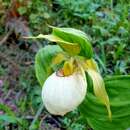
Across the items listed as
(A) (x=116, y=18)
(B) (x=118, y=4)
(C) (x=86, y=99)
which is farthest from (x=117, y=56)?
(C) (x=86, y=99)

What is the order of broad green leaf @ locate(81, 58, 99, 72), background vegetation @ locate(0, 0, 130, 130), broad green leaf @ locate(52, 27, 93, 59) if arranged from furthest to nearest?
background vegetation @ locate(0, 0, 130, 130) → broad green leaf @ locate(81, 58, 99, 72) → broad green leaf @ locate(52, 27, 93, 59)

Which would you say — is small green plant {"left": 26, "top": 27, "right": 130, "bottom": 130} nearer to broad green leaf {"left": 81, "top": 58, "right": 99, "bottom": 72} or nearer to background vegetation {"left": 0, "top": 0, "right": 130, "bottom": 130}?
broad green leaf {"left": 81, "top": 58, "right": 99, "bottom": 72}

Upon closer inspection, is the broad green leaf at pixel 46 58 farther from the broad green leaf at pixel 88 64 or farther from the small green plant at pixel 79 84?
the broad green leaf at pixel 88 64

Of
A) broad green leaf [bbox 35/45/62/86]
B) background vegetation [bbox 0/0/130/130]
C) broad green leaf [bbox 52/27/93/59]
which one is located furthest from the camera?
background vegetation [bbox 0/0/130/130]

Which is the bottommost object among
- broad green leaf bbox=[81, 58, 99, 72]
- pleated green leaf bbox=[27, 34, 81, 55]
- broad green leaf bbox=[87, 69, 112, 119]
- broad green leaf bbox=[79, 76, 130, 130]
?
broad green leaf bbox=[79, 76, 130, 130]

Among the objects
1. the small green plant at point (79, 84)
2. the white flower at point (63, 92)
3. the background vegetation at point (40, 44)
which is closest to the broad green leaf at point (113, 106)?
the small green plant at point (79, 84)

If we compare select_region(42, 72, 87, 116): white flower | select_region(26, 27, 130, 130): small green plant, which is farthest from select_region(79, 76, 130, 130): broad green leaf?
select_region(42, 72, 87, 116): white flower

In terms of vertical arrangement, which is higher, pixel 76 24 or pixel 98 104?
pixel 98 104

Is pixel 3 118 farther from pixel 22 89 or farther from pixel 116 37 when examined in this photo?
pixel 116 37
